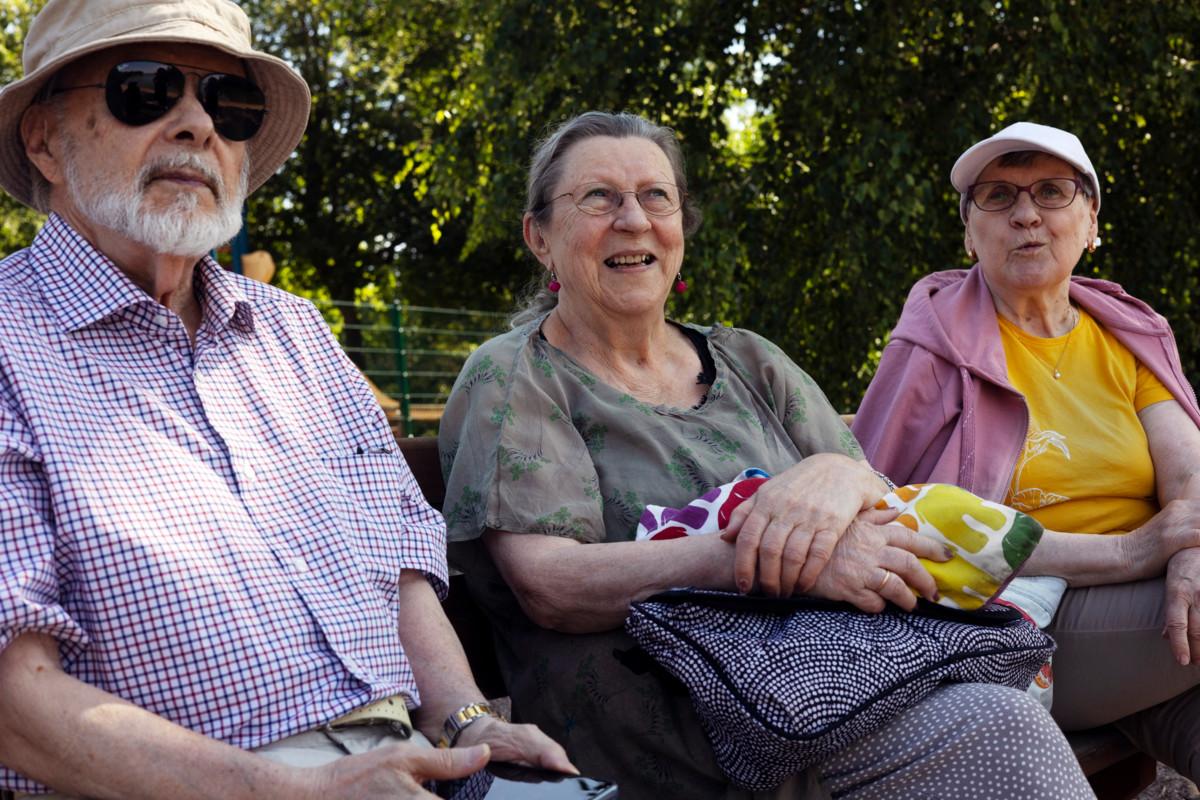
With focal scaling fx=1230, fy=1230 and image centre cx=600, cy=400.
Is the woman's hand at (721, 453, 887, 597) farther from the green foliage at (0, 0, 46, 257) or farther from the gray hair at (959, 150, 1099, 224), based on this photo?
the green foliage at (0, 0, 46, 257)

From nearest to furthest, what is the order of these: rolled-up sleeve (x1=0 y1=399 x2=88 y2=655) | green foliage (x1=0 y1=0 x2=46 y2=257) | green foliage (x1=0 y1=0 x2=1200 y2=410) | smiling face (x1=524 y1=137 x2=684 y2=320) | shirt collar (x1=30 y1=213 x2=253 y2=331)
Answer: rolled-up sleeve (x1=0 y1=399 x2=88 y2=655) < shirt collar (x1=30 y1=213 x2=253 y2=331) < smiling face (x1=524 y1=137 x2=684 y2=320) < green foliage (x1=0 y1=0 x2=1200 y2=410) < green foliage (x1=0 y1=0 x2=46 y2=257)

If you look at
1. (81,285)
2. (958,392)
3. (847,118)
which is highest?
(847,118)

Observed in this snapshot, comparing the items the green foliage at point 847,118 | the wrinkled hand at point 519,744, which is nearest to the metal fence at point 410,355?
the green foliage at point 847,118

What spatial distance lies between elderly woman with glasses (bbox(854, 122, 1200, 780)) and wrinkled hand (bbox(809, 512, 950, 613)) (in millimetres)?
739

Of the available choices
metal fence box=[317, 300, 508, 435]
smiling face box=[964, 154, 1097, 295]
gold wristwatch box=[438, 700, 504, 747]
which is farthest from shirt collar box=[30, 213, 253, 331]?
metal fence box=[317, 300, 508, 435]

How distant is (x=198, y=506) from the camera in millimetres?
1985

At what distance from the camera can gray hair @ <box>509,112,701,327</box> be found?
297 cm

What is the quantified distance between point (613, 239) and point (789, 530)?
921mm

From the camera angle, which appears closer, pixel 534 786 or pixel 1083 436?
pixel 534 786

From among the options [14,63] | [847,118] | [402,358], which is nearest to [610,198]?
[847,118]

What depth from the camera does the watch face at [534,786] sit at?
1.73 m

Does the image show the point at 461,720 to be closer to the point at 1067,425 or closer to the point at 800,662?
the point at 800,662

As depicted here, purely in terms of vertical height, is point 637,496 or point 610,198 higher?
point 610,198

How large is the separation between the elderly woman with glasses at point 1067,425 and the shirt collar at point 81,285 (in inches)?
71.6
